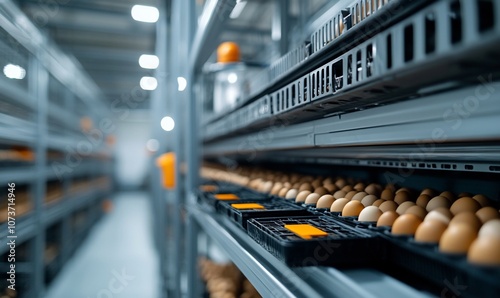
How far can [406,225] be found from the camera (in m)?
0.58

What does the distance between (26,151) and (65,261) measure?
1.40 metres

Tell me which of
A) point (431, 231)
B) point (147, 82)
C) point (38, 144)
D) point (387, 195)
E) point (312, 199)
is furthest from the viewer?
point (147, 82)

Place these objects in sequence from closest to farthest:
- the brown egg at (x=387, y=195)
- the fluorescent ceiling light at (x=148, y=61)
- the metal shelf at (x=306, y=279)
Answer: the metal shelf at (x=306, y=279) → the brown egg at (x=387, y=195) → the fluorescent ceiling light at (x=148, y=61)

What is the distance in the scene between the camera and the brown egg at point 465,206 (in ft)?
2.08

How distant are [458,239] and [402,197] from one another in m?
0.38

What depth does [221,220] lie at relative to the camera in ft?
4.07

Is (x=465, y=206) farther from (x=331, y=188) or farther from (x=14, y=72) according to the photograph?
(x=14, y=72)

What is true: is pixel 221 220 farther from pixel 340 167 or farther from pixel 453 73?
pixel 453 73

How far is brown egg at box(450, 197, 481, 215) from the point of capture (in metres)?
0.63

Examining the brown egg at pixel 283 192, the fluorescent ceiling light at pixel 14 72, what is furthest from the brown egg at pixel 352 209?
the fluorescent ceiling light at pixel 14 72

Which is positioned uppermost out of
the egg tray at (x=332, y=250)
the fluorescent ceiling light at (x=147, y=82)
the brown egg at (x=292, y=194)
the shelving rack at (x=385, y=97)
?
the fluorescent ceiling light at (x=147, y=82)

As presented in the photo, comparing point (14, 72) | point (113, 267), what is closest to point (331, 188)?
point (14, 72)

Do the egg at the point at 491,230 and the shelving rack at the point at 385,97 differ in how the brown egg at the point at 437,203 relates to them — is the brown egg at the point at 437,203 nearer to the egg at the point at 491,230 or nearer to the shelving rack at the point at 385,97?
the shelving rack at the point at 385,97

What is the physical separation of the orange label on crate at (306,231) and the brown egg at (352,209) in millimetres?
130
